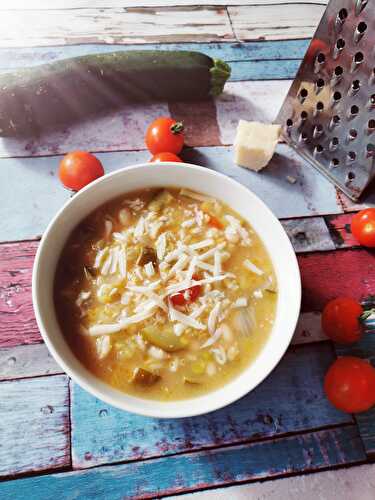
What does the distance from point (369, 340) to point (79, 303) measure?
4.11ft

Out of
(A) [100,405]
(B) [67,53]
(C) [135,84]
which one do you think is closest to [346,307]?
(A) [100,405]

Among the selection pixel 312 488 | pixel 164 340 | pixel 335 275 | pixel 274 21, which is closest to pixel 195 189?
pixel 164 340

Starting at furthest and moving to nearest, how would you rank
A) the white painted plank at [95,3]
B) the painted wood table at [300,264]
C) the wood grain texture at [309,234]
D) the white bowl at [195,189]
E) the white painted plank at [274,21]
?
the white painted plank at [274,21] < the white painted plank at [95,3] < the wood grain texture at [309,234] < the painted wood table at [300,264] < the white bowl at [195,189]

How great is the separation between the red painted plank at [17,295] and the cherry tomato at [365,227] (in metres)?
1.49

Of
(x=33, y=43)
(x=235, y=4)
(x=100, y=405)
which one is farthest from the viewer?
(x=235, y=4)

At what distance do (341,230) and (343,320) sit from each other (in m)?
0.56

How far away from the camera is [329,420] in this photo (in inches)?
80.7

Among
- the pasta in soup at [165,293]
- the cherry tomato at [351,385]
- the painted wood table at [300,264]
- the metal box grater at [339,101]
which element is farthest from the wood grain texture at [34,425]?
the metal box grater at [339,101]

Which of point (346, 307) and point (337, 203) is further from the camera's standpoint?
point (337, 203)

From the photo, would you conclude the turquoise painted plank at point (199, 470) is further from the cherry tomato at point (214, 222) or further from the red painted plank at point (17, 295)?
the cherry tomato at point (214, 222)

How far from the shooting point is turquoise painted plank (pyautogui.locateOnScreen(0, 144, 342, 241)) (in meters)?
2.32

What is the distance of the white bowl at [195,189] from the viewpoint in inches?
66.3

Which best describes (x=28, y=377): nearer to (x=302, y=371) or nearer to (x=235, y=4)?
(x=302, y=371)

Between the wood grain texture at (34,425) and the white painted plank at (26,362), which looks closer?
the wood grain texture at (34,425)
